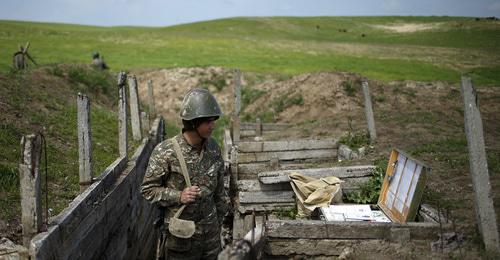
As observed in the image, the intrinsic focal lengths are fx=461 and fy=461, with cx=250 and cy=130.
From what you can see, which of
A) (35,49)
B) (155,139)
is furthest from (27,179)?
(35,49)

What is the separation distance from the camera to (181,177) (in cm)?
460

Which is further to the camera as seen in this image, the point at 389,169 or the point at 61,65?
the point at 61,65

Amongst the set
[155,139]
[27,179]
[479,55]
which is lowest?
[155,139]

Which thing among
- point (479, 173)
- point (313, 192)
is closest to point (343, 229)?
point (313, 192)

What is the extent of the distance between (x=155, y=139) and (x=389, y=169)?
7917 millimetres

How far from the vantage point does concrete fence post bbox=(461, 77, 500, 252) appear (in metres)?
5.45

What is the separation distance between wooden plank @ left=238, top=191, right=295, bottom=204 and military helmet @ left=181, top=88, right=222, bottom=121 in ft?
11.4

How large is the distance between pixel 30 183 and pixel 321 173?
478 centimetres

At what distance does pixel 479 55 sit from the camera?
29.3 m

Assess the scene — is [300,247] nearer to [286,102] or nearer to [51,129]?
[51,129]

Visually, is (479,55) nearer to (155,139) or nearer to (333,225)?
(155,139)

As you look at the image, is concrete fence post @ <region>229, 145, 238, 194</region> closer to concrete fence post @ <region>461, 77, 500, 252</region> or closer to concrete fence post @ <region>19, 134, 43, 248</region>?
concrete fence post @ <region>461, 77, 500, 252</region>

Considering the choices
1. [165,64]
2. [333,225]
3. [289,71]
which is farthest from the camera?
[165,64]

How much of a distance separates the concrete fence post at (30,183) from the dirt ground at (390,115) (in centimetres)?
366
